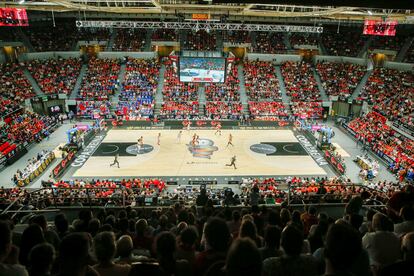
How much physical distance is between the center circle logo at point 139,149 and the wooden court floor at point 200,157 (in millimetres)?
182

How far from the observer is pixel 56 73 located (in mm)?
44906

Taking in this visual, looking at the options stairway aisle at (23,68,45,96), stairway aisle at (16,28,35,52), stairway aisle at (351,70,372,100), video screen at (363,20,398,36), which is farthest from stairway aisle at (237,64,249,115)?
stairway aisle at (16,28,35,52)

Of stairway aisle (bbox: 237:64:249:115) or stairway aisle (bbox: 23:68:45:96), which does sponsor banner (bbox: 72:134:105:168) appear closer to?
stairway aisle (bbox: 23:68:45:96)

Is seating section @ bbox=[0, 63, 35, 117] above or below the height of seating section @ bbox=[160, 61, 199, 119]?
above

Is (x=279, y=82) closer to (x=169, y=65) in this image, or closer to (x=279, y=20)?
(x=279, y=20)

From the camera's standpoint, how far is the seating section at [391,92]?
36.1 metres

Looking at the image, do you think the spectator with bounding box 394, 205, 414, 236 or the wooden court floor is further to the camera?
the wooden court floor

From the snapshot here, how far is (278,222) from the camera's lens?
7.12 metres

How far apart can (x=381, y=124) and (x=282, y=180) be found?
52.8 feet

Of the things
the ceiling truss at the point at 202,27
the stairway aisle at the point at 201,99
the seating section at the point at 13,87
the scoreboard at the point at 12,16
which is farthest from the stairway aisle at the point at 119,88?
the scoreboard at the point at 12,16

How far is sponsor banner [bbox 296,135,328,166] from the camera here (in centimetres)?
2892

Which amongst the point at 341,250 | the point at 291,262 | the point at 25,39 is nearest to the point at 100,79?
the point at 25,39

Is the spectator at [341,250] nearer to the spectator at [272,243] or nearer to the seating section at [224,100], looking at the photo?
the spectator at [272,243]

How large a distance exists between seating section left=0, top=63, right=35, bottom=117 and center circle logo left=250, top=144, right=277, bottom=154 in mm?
24467
